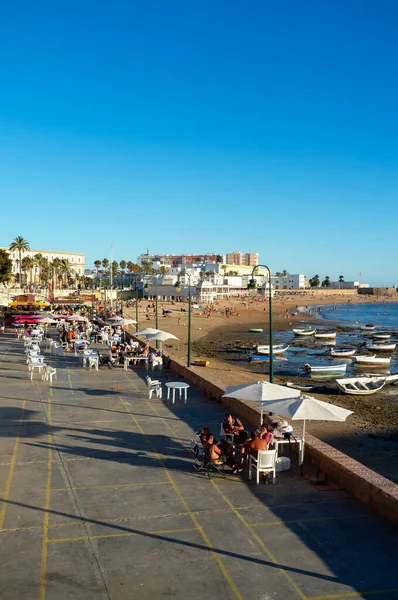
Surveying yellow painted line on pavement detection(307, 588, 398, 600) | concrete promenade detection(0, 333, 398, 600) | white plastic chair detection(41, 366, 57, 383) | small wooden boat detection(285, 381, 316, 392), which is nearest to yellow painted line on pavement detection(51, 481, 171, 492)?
concrete promenade detection(0, 333, 398, 600)

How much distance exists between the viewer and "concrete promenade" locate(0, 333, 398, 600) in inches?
251

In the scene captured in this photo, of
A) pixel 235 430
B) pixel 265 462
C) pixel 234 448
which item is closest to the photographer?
pixel 265 462

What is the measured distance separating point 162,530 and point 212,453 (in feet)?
8.30

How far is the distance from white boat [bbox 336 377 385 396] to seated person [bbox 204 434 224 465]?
19.4 m

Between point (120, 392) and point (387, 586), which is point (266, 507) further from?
point (120, 392)

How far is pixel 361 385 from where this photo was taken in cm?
2894

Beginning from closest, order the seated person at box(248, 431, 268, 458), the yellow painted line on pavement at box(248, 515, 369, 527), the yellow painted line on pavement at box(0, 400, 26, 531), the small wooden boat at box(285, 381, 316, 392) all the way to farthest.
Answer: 1. the yellow painted line on pavement at box(248, 515, 369, 527)
2. the yellow painted line on pavement at box(0, 400, 26, 531)
3. the seated person at box(248, 431, 268, 458)
4. the small wooden boat at box(285, 381, 316, 392)

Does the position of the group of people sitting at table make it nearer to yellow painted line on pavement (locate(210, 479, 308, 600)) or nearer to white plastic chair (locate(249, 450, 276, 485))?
white plastic chair (locate(249, 450, 276, 485))

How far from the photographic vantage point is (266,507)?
342 inches

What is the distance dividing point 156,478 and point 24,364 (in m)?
15.8

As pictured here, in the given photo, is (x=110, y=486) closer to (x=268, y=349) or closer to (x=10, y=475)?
(x=10, y=475)

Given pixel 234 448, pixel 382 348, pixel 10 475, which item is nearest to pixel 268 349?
pixel 382 348

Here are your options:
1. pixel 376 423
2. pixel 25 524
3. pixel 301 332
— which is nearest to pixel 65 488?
pixel 25 524

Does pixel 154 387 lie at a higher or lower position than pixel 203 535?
higher
